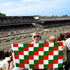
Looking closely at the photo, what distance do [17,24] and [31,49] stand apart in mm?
45291

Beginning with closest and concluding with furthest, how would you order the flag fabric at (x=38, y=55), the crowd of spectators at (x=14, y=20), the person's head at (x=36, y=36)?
the flag fabric at (x=38, y=55)
the person's head at (x=36, y=36)
the crowd of spectators at (x=14, y=20)

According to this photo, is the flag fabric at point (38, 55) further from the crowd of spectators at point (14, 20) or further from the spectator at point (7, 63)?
the crowd of spectators at point (14, 20)

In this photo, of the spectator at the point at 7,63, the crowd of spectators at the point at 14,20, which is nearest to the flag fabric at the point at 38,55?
the spectator at the point at 7,63

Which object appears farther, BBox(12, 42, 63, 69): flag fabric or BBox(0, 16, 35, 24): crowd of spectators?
BBox(0, 16, 35, 24): crowd of spectators

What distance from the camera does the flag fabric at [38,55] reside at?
3.28 m

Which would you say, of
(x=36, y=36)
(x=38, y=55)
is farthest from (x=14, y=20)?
(x=38, y=55)

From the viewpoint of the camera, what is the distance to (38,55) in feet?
10.9

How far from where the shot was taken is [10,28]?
4425 centimetres

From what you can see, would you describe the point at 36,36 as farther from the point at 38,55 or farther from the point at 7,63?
the point at 7,63

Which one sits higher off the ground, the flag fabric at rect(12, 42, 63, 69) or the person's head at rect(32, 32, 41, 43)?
the person's head at rect(32, 32, 41, 43)

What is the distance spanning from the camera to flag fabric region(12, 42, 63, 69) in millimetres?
3281

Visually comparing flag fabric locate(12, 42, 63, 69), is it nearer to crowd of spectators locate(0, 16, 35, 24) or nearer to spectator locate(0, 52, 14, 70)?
spectator locate(0, 52, 14, 70)

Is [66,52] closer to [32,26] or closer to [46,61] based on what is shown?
[46,61]

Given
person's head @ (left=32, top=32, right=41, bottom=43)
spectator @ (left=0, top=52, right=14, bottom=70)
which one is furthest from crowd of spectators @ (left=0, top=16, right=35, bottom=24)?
person's head @ (left=32, top=32, right=41, bottom=43)
